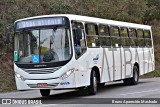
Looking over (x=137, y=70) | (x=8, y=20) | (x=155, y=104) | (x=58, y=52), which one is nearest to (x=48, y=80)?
(x=58, y=52)

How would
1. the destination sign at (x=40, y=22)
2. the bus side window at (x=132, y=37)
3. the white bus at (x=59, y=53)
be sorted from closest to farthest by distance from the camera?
1. the white bus at (x=59, y=53)
2. the destination sign at (x=40, y=22)
3. the bus side window at (x=132, y=37)

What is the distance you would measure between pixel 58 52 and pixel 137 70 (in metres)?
9.45

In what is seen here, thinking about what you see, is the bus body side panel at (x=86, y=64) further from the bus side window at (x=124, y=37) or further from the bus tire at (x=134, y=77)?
the bus tire at (x=134, y=77)

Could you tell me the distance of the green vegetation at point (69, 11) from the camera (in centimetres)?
2754

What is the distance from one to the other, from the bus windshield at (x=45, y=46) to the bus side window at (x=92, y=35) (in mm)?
1902

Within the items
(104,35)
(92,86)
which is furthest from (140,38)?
(92,86)

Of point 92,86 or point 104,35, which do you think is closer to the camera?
point 92,86

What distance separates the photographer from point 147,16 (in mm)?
49531

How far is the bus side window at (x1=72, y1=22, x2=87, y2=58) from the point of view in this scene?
16.3 meters

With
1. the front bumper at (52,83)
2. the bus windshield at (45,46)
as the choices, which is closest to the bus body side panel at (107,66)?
the front bumper at (52,83)

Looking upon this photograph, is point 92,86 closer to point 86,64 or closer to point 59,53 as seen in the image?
point 86,64

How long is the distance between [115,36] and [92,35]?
10.5ft

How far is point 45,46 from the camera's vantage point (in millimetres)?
16109

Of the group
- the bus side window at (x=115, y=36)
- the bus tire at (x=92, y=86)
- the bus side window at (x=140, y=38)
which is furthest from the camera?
the bus side window at (x=140, y=38)
